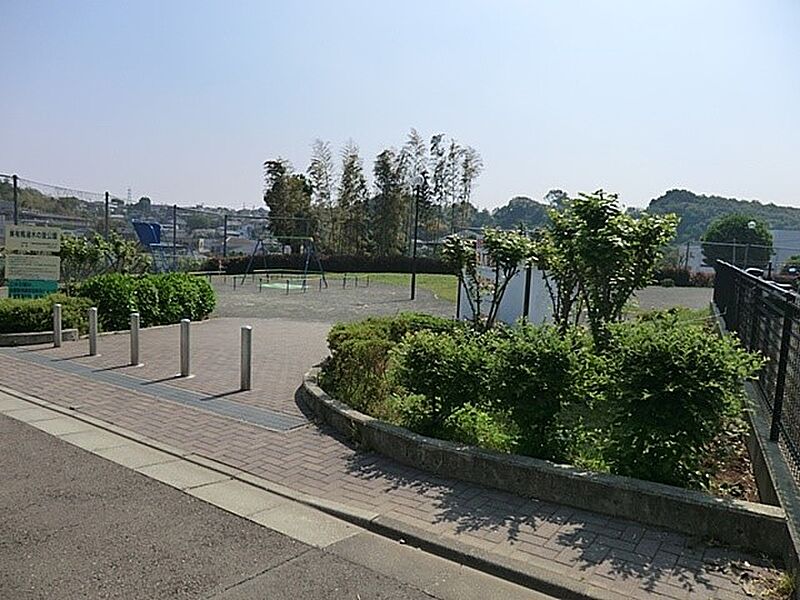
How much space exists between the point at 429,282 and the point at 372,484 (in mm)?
32479

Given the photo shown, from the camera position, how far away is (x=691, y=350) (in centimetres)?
453

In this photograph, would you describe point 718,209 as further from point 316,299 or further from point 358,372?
point 358,372

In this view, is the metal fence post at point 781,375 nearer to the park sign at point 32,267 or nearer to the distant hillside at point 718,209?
the park sign at point 32,267

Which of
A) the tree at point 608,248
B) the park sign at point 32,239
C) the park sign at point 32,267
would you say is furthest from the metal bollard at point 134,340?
the tree at point 608,248

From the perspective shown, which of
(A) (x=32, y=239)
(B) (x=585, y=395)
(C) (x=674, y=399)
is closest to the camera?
(C) (x=674, y=399)

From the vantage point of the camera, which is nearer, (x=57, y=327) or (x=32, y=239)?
(x=57, y=327)

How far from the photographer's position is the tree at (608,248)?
7797 millimetres

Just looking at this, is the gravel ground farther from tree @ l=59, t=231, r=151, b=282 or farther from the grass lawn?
tree @ l=59, t=231, r=151, b=282

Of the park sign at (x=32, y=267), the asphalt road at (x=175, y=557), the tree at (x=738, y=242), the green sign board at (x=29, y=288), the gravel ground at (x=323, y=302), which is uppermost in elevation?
the tree at (x=738, y=242)

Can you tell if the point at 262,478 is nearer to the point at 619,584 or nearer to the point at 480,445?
the point at 480,445

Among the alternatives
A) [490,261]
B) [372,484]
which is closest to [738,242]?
[490,261]

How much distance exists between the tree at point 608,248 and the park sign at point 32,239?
1139cm

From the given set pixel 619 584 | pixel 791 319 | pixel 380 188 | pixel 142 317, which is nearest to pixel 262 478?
pixel 619 584

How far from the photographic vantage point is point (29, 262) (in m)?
14.0
